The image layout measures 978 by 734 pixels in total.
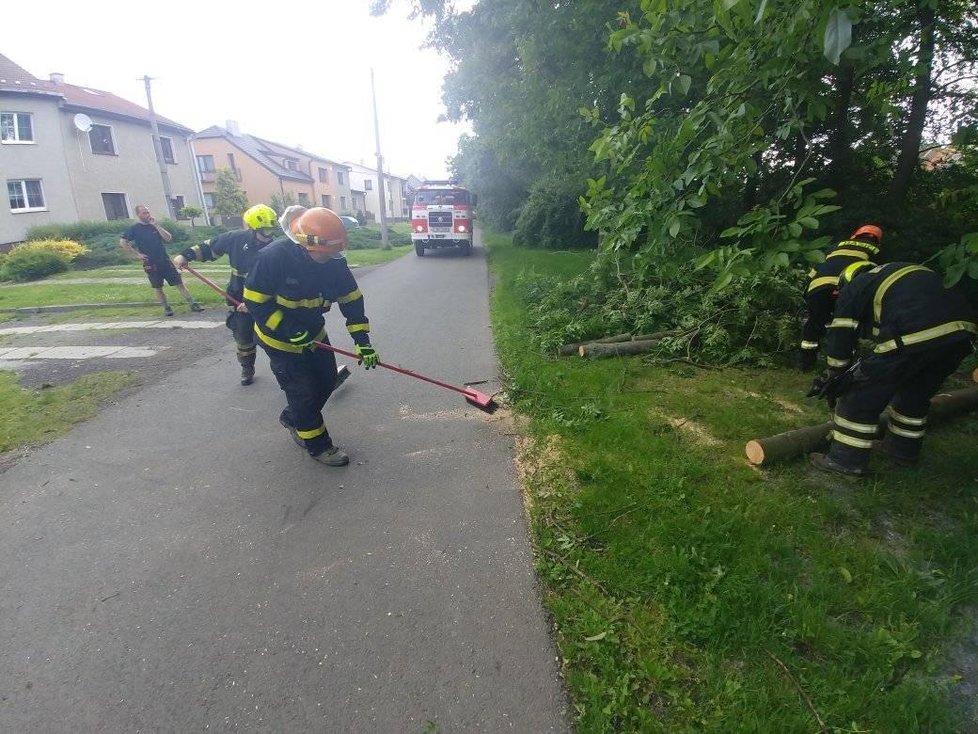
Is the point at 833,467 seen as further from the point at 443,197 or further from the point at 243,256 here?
the point at 443,197

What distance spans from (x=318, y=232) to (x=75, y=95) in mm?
28636

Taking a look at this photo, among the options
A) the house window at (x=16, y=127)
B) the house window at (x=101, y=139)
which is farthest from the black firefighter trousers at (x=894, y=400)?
the house window at (x=101, y=139)

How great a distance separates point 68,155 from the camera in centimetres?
2027

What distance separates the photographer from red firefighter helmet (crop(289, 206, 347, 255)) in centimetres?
353

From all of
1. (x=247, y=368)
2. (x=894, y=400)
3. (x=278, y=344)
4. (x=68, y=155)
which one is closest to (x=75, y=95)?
(x=68, y=155)

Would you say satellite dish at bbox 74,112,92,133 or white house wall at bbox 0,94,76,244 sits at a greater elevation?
satellite dish at bbox 74,112,92,133

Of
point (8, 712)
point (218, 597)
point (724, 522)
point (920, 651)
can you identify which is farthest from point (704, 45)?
point (8, 712)

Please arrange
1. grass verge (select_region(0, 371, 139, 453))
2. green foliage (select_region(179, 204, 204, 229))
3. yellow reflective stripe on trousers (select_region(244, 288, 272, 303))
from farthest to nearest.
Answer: green foliage (select_region(179, 204, 204, 229)) → grass verge (select_region(0, 371, 139, 453)) → yellow reflective stripe on trousers (select_region(244, 288, 272, 303))

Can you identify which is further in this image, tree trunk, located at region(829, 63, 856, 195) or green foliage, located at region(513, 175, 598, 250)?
green foliage, located at region(513, 175, 598, 250)

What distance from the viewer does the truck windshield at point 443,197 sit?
746 inches

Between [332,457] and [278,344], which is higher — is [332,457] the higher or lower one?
the lower one

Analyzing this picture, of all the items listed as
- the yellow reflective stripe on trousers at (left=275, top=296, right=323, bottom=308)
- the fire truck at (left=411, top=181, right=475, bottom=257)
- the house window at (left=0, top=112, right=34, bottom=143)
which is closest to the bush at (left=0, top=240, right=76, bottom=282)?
the house window at (left=0, top=112, right=34, bottom=143)

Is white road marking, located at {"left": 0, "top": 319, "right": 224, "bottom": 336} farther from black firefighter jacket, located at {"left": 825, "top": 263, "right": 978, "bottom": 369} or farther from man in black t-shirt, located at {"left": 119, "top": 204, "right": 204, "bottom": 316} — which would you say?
black firefighter jacket, located at {"left": 825, "top": 263, "right": 978, "bottom": 369}

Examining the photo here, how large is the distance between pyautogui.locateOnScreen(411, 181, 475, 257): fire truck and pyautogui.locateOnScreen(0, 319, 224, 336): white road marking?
1189 centimetres
